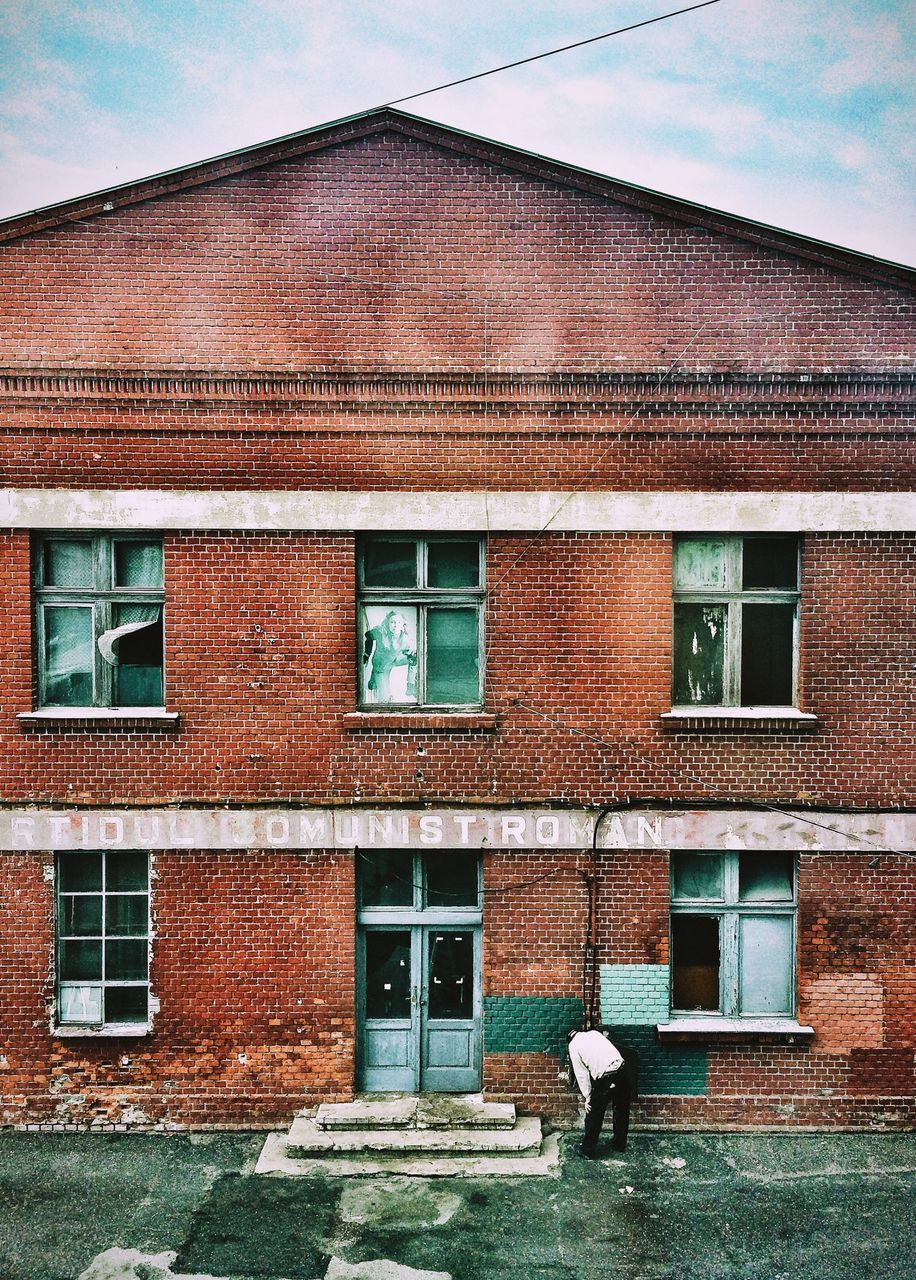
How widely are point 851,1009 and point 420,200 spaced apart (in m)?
9.09

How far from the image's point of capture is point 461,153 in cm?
872

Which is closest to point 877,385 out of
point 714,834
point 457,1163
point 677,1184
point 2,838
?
point 714,834

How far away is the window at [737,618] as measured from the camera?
9016 mm

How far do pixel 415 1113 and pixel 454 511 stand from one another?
584 centimetres

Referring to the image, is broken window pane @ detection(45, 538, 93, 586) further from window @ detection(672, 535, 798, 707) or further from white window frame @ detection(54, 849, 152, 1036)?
window @ detection(672, 535, 798, 707)

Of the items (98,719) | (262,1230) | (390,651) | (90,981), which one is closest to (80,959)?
(90,981)

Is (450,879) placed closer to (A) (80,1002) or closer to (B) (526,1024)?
(B) (526,1024)

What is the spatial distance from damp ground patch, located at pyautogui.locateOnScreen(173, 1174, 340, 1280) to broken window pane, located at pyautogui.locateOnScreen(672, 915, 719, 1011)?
12.5 ft

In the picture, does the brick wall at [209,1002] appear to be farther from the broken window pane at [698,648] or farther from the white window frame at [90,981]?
the broken window pane at [698,648]

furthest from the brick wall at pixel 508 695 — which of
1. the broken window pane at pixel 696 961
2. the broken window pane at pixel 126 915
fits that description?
the broken window pane at pixel 696 961

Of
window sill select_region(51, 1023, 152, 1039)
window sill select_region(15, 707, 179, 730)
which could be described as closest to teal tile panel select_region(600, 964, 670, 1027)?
window sill select_region(51, 1023, 152, 1039)

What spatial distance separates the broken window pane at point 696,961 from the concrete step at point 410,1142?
6.61 ft

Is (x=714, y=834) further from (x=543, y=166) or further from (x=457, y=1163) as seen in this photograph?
(x=543, y=166)

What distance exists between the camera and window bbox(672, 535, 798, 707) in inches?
355
